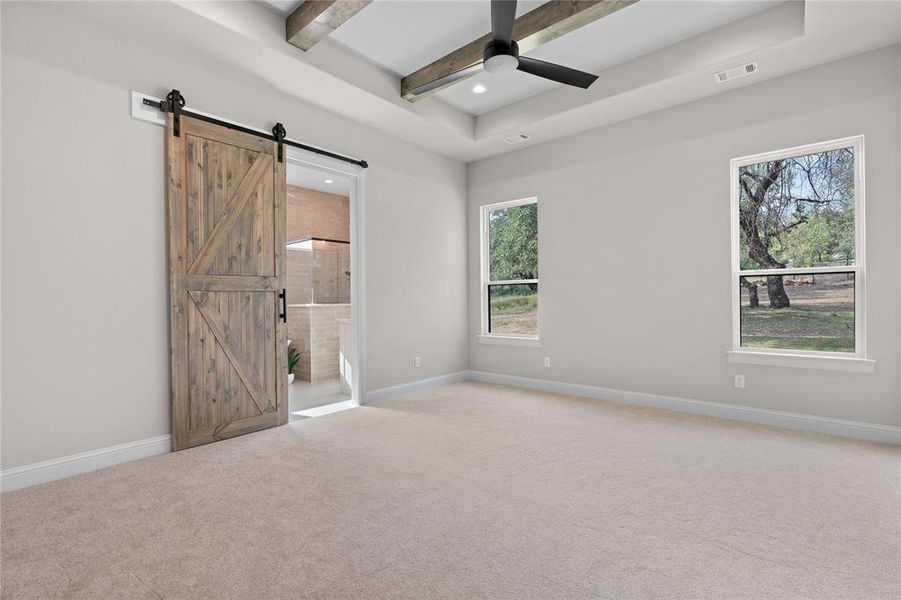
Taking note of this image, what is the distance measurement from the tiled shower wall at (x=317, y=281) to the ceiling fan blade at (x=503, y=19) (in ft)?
13.9

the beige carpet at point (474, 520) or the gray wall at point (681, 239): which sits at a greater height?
the gray wall at point (681, 239)

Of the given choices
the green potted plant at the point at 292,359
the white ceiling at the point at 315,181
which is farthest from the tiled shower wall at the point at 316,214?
the green potted plant at the point at 292,359

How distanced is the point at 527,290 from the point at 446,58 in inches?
109

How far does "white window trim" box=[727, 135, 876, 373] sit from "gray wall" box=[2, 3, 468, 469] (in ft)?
14.2

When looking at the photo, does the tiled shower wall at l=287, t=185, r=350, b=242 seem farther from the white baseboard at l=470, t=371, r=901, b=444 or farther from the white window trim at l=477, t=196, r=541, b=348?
the white baseboard at l=470, t=371, r=901, b=444

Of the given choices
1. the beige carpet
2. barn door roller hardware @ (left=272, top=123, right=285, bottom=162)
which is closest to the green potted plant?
the beige carpet

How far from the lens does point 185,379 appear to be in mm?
3250

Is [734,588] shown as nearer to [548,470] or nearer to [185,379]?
[548,470]

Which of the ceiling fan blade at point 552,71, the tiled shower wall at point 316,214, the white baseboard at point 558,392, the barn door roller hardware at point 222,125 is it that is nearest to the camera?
the white baseboard at point 558,392

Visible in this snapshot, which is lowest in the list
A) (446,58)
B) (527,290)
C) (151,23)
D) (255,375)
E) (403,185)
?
(255,375)

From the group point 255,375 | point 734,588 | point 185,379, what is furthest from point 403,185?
point 734,588

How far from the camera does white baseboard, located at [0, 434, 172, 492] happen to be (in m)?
2.56

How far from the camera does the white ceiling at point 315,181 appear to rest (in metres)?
6.02

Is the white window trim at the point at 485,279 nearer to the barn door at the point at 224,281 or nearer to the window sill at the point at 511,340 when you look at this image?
the window sill at the point at 511,340
